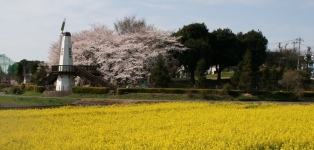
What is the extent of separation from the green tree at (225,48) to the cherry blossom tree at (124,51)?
22.0 ft

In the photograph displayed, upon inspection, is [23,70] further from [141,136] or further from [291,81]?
[141,136]

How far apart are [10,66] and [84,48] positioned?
6061cm

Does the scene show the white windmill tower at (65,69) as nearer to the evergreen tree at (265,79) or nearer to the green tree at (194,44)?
the green tree at (194,44)

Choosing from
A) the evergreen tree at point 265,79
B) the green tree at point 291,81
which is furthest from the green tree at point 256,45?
the evergreen tree at point 265,79

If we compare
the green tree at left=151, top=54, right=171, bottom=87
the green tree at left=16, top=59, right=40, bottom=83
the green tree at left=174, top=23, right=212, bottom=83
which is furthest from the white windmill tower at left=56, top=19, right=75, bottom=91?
the green tree at left=16, top=59, right=40, bottom=83

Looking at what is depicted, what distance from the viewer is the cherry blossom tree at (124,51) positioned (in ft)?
143

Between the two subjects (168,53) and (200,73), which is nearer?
(200,73)

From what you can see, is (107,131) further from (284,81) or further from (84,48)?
(84,48)

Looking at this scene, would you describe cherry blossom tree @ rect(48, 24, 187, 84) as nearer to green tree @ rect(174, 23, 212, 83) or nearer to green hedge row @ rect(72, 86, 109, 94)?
green tree @ rect(174, 23, 212, 83)

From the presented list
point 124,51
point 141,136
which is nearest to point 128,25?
point 124,51

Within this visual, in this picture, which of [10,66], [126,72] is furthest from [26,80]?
[10,66]

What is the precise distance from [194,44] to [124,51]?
8022mm

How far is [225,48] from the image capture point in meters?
51.1

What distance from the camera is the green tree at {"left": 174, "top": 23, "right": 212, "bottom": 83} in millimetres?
45469
